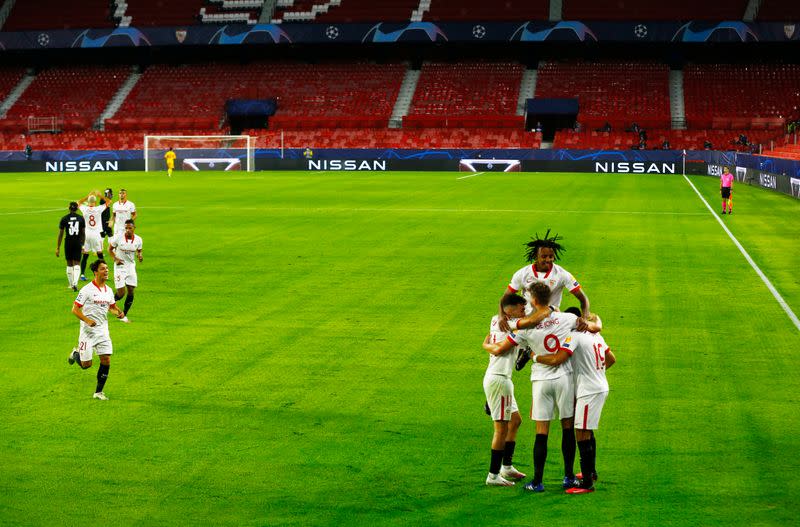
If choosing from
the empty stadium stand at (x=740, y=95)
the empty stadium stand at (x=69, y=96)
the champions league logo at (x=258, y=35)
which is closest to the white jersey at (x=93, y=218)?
the empty stadium stand at (x=740, y=95)

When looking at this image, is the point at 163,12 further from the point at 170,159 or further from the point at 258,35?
the point at 170,159

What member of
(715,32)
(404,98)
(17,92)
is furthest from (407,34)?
(17,92)

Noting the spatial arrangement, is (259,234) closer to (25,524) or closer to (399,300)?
(399,300)

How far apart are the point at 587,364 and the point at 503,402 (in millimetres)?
799

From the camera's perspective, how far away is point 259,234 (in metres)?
29.9

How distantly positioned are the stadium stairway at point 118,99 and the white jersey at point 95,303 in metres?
72.5

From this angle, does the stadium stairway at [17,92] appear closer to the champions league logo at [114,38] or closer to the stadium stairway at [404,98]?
the champions league logo at [114,38]

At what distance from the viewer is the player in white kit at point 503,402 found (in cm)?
905

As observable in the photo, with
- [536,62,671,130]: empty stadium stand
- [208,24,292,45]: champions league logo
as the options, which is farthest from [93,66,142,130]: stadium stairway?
[536,62,671,130]: empty stadium stand

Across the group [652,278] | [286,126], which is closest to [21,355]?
[652,278]

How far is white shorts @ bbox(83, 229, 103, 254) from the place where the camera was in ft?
71.8

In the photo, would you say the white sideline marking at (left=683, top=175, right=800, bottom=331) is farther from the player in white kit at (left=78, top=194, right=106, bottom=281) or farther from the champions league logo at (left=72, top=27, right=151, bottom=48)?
the champions league logo at (left=72, top=27, right=151, bottom=48)

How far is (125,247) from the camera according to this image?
17750 millimetres

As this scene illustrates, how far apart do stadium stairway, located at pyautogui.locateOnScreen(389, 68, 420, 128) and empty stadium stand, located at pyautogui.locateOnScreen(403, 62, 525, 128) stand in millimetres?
402
